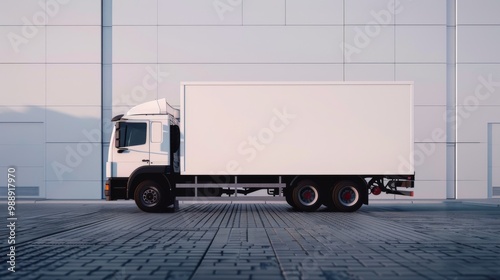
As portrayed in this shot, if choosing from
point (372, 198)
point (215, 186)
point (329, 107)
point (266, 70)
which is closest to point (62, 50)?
point (266, 70)

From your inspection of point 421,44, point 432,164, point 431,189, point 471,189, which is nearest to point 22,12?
point 421,44

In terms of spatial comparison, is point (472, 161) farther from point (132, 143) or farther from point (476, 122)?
point (132, 143)

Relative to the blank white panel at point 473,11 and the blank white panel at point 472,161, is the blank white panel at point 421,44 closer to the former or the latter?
the blank white panel at point 473,11

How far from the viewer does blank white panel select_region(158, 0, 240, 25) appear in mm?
17391

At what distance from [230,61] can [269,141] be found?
6.29m

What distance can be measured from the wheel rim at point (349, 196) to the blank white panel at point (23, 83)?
12145 mm

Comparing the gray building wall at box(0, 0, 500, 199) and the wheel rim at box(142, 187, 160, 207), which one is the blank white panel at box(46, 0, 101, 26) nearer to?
the gray building wall at box(0, 0, 500, 199)

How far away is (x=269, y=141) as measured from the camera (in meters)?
12.1

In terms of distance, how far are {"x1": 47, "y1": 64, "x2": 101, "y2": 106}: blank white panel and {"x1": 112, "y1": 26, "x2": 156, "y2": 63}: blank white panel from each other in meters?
1.03

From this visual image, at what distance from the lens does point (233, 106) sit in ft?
39.9

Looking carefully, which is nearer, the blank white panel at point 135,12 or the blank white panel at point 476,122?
the blank white panel at point 476,122

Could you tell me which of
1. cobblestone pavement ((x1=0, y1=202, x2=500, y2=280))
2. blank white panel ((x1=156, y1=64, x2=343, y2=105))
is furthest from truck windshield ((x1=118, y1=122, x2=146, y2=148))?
blank white panel ((x1=156, y1=64, x2=343, y2=105))

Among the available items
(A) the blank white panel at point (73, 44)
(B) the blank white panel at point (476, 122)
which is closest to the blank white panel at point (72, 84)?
(A) the blank white panel at point (73, 44)

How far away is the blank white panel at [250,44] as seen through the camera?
685 inches
